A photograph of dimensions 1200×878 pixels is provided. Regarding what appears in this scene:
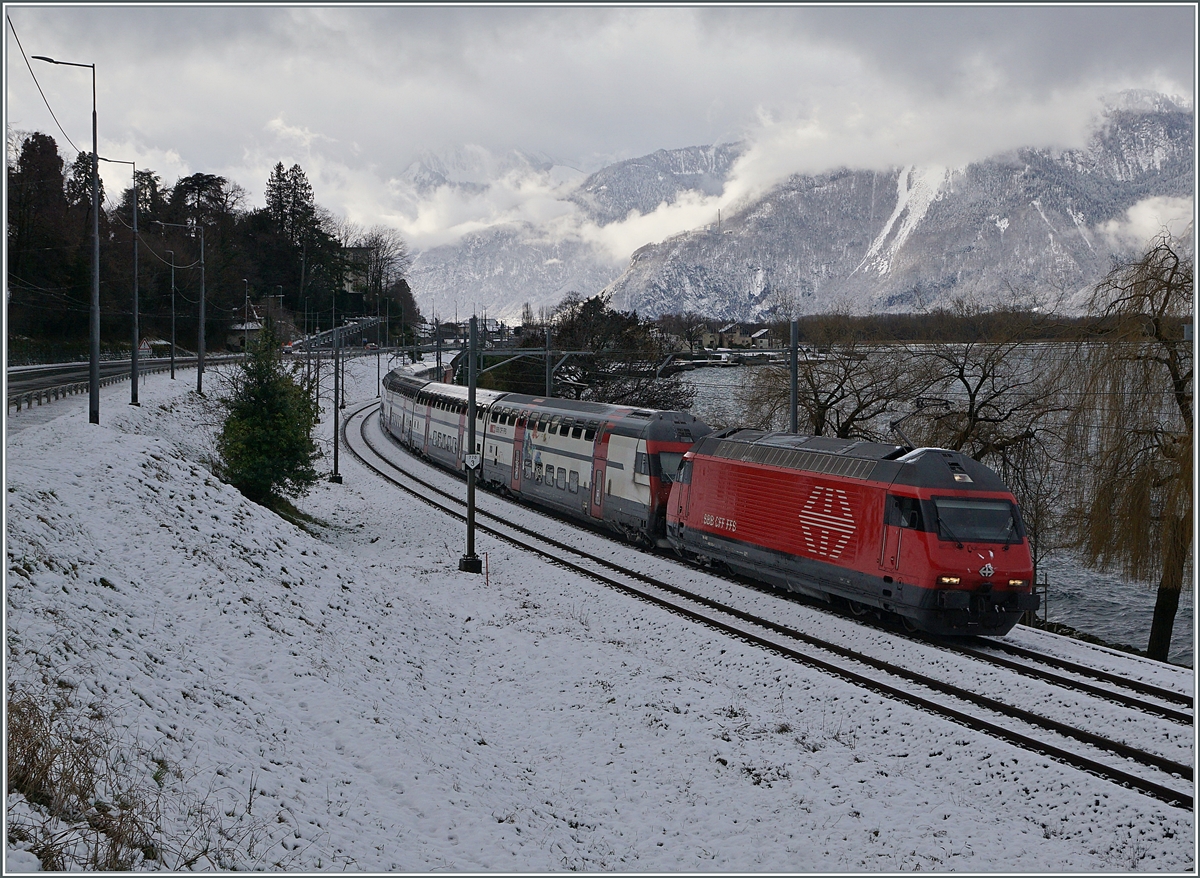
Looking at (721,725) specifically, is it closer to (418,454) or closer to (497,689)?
(497,689)

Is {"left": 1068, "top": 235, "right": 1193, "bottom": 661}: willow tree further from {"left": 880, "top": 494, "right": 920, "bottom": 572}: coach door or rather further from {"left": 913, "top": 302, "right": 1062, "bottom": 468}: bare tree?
{"left": 880, "top": 494, "right": 920, "bottom": 572}: coach door

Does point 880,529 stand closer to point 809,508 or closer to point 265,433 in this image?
point 809,508

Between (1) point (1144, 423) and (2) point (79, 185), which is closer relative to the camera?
(1) point (1144, 423)

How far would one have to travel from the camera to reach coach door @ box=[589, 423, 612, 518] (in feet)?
99.9

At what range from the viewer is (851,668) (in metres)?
16.7

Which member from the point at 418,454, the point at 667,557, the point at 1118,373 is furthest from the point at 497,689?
the point at 418,454

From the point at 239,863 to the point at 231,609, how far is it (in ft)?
24.4

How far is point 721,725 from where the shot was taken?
14.6 m

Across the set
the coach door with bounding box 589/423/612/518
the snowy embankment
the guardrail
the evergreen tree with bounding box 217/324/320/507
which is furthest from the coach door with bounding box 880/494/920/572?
the guardrail

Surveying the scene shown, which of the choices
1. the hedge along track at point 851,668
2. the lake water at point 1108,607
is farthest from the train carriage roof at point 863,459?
the lake water at point 1108,607

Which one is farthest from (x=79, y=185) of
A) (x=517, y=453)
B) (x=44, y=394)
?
(x=517, y=453)

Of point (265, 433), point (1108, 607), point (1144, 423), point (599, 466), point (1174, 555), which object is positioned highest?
point (1144, 423)

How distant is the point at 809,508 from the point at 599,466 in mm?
11042

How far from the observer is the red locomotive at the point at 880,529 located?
17.6 meters
